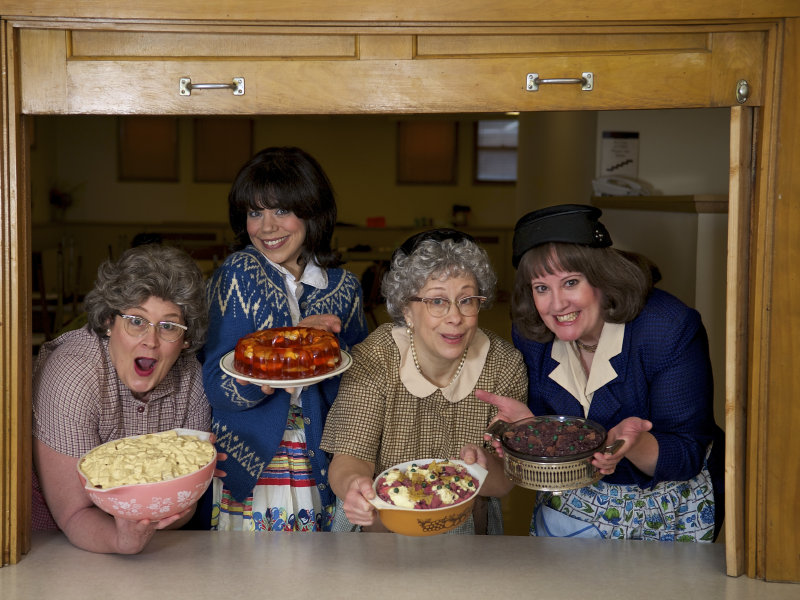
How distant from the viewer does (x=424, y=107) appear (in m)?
Answer: 1.61

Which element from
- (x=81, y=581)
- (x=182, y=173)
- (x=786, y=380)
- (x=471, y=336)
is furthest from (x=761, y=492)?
(x=182, y=173)

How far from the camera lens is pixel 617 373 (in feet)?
6.34

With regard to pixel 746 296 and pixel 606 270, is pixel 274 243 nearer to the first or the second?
pixel 606 270

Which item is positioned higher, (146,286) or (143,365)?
(146,286)

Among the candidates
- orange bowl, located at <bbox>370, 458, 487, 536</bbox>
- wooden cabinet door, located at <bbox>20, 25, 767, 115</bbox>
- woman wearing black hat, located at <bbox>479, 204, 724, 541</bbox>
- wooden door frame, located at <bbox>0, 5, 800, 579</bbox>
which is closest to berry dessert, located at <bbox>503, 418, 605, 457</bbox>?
woman wearing black hat, located at <bbox>479, 204, 724, 541</bbox>

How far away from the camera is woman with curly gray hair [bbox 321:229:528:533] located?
75.8 inches

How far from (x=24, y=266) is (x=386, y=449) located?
0.92 m

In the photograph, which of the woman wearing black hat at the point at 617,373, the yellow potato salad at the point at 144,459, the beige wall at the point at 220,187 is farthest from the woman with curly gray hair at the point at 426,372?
the beige wall at the point at 220,187

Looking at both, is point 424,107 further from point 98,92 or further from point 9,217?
point 9,217

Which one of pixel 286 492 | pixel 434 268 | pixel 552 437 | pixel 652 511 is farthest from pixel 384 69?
pixel 652 511

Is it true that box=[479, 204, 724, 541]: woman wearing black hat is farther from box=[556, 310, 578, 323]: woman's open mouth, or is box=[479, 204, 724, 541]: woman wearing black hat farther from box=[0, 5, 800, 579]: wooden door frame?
box=[0, 5, 800, 579]: wooden door frame

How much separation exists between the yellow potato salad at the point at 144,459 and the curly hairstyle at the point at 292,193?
2.20 feet

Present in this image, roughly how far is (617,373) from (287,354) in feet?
2.55

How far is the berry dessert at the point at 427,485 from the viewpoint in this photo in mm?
1584
